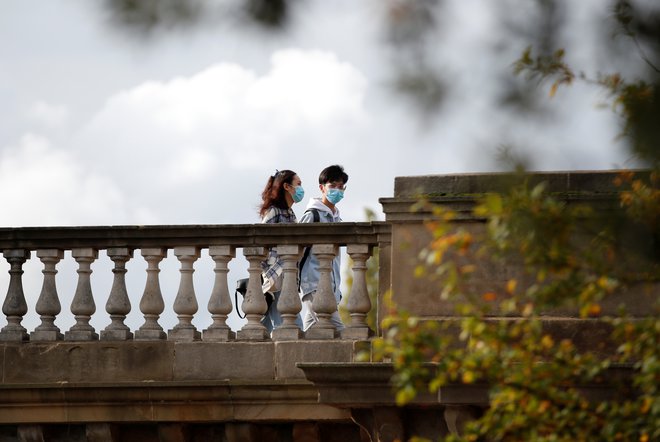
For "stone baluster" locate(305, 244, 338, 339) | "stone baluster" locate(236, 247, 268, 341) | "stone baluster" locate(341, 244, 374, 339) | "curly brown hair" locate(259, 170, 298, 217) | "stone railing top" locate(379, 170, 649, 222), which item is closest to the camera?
"stone railing top" locate(379, 170, 649, 222)

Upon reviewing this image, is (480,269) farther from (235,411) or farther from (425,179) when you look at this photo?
(235,411)

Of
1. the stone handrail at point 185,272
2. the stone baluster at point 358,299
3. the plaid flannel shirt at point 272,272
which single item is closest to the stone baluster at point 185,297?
the stone handrail at point 185,272

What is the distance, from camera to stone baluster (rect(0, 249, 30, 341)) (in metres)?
15.4

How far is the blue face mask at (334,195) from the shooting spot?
53.1 ft

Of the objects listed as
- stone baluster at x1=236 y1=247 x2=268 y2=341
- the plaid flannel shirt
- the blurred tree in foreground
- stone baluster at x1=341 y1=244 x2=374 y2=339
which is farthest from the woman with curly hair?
the blurred tree in foreground

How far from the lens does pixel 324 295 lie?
Result: 1478cm

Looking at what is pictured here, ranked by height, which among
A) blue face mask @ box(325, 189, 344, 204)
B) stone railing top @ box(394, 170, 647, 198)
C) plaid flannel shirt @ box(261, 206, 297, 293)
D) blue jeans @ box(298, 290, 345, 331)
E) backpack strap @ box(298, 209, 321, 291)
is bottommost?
blue jeans @ box(298, 290, 345, 331)

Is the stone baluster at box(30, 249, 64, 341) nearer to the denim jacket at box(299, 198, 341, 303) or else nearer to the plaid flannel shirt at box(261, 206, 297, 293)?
the plaid flannel shirt at box(261, 206, 297, 293)

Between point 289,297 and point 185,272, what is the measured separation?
2.70 feet

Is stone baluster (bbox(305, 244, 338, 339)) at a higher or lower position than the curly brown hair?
lower

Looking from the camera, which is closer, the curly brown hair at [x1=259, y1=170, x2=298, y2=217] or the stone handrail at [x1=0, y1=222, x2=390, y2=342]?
the stone handrail at [x1=0, y1=222, x2=390, y2=342]

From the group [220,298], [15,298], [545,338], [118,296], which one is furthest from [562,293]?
[15,298]

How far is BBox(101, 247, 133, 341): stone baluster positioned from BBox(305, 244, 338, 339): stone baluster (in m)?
1.40

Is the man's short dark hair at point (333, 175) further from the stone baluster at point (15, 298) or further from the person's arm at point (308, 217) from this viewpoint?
the stone baluster at point (15, 298)
